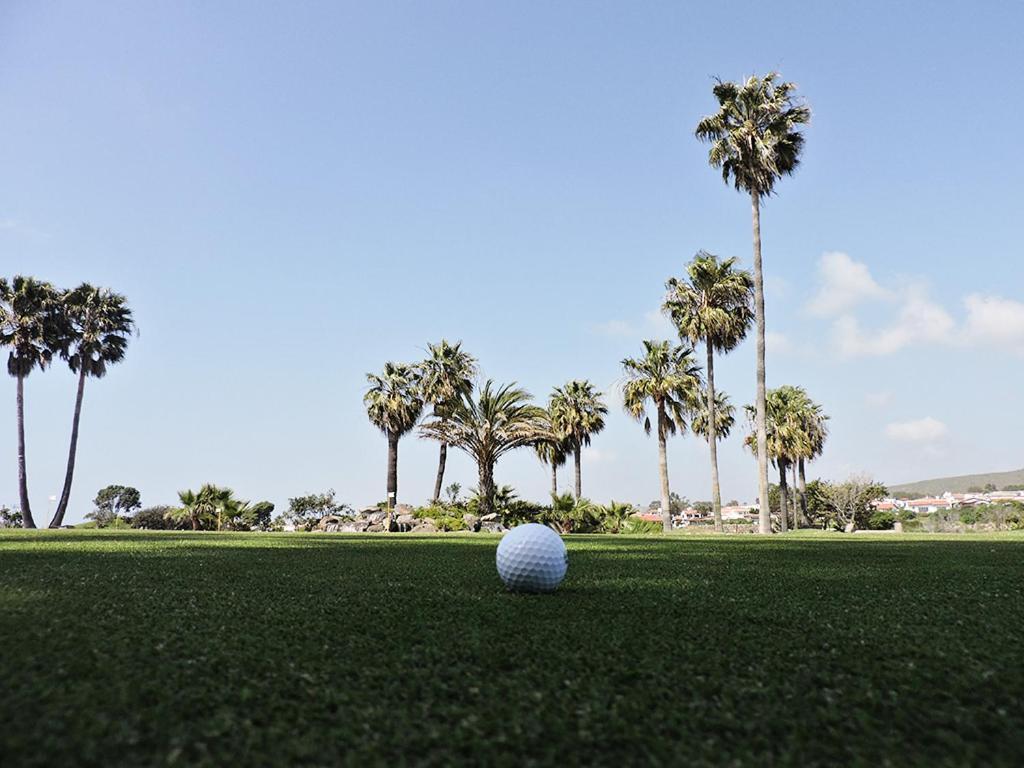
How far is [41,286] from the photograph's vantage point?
38625mm

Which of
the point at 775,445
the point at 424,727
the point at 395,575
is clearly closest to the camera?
the point at 424,727

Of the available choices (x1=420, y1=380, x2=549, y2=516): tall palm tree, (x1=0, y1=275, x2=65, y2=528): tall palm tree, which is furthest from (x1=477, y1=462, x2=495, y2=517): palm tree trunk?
(x1=0, y1=275, x2=65, y2=528): tall palm tree

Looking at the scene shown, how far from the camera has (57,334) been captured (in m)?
39.3

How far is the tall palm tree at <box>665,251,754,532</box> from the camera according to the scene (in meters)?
33.1

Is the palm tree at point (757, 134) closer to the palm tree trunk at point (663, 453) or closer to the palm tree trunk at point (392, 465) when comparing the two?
the palm tree trunk at point (663, 453)

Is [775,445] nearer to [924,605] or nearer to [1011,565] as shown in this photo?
[1011,565]

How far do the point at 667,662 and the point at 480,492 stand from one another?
104 feet

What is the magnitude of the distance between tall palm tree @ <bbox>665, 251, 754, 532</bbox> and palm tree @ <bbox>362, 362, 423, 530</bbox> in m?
18.0

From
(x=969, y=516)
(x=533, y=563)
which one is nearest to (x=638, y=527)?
(x=533, y=563)

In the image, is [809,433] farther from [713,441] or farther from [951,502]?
[951,502]

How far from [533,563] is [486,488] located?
29427 millimetres

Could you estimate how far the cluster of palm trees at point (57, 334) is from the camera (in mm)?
37969

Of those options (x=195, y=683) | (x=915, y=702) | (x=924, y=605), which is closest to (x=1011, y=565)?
(x=924, y=605)

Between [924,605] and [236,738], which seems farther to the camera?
[924,605]
